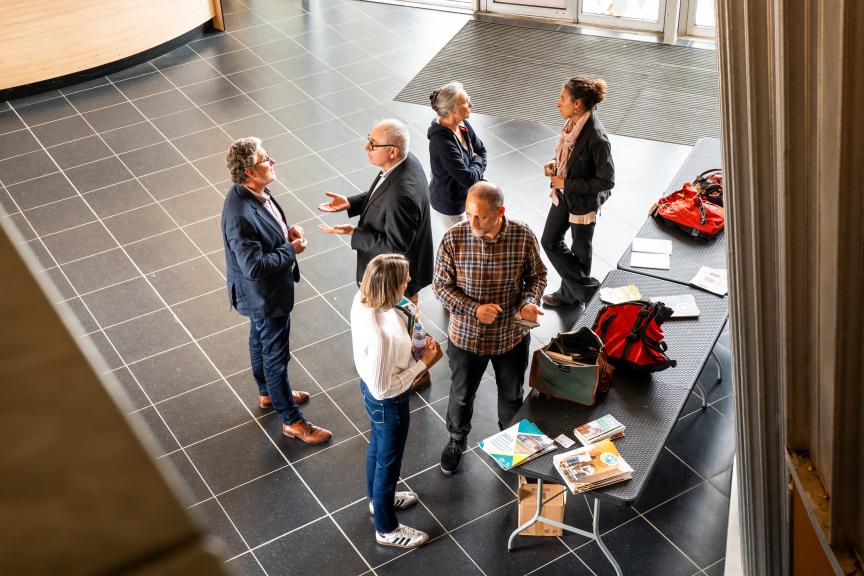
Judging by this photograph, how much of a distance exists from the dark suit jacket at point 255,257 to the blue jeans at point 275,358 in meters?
0.10

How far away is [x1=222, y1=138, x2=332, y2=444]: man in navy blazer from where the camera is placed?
4738 mm

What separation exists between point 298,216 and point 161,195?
143cm

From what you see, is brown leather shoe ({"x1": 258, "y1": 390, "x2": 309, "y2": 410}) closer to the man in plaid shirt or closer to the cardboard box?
the man in plaid shirt

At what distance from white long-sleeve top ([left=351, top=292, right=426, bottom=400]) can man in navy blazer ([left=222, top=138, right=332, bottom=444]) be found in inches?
33.9

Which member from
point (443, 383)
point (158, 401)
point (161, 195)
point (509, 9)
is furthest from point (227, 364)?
point (509, 9)

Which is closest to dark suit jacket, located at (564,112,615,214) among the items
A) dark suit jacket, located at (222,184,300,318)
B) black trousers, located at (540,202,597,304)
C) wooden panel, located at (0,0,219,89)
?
black trousers, located at (540,202,597,304)

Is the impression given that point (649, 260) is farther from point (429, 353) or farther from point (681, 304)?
point (429, 353)

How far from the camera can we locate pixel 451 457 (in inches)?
209

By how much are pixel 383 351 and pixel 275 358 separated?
1317mm

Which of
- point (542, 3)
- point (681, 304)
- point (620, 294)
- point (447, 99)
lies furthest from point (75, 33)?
point (681, 304)

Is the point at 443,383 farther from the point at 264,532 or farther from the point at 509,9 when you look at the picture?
the point at 509,9

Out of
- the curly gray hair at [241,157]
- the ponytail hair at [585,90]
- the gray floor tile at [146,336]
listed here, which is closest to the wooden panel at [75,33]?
the gray floor tile at [146,336]

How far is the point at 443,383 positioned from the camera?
238 inches

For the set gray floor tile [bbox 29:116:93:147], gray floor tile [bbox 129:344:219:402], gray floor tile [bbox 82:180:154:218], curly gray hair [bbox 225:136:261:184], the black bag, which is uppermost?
curly gray hair [bbox 225:136:261:184]
